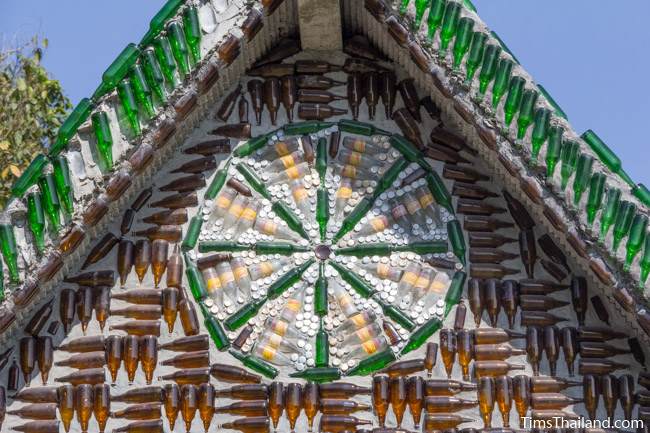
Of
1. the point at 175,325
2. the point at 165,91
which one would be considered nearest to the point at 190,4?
the point at 165,91

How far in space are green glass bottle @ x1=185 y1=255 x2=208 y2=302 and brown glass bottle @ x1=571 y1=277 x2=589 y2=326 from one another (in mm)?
2008

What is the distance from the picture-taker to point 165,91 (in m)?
8.71

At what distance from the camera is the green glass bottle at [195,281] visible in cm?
875

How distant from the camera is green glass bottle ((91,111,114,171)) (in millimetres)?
8555

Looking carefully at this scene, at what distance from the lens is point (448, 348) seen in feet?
28.2

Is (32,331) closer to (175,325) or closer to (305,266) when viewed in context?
(175,325)

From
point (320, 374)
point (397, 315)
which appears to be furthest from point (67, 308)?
point (397, 315)

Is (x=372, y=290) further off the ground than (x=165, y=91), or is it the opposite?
(x=165, y=91)

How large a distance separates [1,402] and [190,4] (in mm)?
2399

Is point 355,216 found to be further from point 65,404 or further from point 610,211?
point 65,404

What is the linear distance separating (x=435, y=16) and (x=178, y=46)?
1.42 meters

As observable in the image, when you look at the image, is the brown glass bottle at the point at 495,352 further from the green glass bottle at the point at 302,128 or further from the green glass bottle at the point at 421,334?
the green glass bottle at the point at 302,128

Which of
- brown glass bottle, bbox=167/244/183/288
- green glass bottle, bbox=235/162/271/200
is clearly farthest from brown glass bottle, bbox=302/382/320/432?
green glass bottle, bbox=235/162/271/200

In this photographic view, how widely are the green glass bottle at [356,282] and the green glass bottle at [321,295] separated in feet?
0.32
